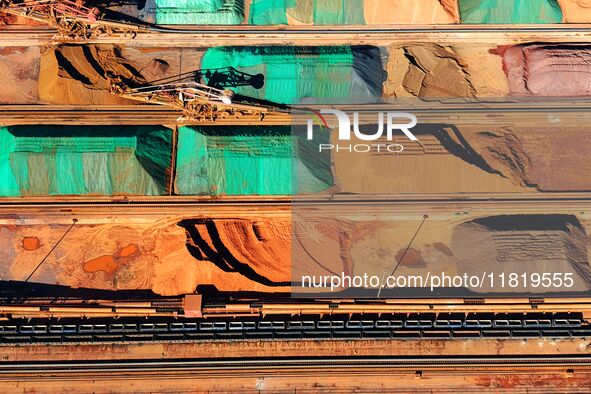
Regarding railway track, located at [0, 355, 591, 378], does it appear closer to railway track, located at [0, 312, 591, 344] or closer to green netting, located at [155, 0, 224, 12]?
railway track, located at [0, 312, 591, 344]

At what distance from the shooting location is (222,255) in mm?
21938

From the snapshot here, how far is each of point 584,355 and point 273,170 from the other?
1830 cm

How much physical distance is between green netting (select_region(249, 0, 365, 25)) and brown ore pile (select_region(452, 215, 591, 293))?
13601mm

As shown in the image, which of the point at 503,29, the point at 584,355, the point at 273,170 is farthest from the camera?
the point at 503,29

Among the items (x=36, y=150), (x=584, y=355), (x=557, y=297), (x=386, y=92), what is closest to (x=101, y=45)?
(x=36, y=150)

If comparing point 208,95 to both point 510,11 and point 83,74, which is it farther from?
point 510,11

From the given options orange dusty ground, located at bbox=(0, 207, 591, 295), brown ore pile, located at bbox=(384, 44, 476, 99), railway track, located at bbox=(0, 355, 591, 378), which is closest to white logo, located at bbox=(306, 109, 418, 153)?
brown ore pile, located at bbox=(384, 44, 476, 99)

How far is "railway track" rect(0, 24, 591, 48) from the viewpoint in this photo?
78.7ft

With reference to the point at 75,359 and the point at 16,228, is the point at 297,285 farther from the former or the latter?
the point at 16,228

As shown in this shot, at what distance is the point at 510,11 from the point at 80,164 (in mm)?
25588

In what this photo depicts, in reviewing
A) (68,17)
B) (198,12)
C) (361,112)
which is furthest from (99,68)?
(361,112)

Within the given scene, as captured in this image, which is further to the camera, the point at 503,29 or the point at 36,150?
the point at 503,29

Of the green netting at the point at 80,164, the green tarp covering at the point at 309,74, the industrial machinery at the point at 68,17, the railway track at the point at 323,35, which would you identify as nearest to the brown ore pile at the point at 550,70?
the railway track at the point at 323,35

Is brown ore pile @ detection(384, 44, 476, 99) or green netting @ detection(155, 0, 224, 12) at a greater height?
green netting @ detection(155, 0, 224, 12)
